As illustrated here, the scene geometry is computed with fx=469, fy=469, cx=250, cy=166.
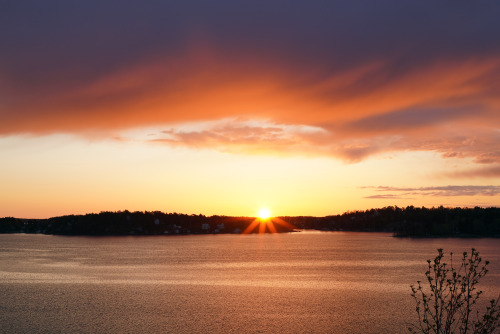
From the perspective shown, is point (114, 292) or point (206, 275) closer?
point (114, 292)

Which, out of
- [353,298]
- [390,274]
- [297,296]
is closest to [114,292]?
[297,296]

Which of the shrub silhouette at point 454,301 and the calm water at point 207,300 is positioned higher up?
the shrub silhouette at point 454,301

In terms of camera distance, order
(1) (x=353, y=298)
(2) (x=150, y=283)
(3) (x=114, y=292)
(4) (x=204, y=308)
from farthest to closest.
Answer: (2) (x=150, y=283) < (3) (x=114, y=292) < (1) (x=353, y=298) < (4) (x=204, y=308)

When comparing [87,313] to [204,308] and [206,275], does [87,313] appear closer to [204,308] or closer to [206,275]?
[204,308]

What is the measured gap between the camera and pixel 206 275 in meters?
73.7

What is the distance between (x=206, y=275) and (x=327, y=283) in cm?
2001

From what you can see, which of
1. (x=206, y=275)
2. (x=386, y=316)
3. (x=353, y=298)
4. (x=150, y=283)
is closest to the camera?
(x=386, y=316)

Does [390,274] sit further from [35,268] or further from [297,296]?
[35,268]

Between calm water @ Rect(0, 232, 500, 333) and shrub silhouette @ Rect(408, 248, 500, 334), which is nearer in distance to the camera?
shrub silhouette @ Rect(408, 248, 500, 334)

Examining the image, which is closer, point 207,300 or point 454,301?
point 454,301

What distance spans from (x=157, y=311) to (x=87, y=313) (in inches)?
236

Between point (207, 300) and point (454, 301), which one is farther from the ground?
point (454, 301)

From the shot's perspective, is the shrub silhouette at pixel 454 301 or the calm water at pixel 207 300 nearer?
the shrub silhouette at pixel 454 301

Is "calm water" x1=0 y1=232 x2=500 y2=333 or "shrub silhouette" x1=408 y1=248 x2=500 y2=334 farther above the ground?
"shrub silhouette" x1=408 y1=248 x2=500 y2=334
